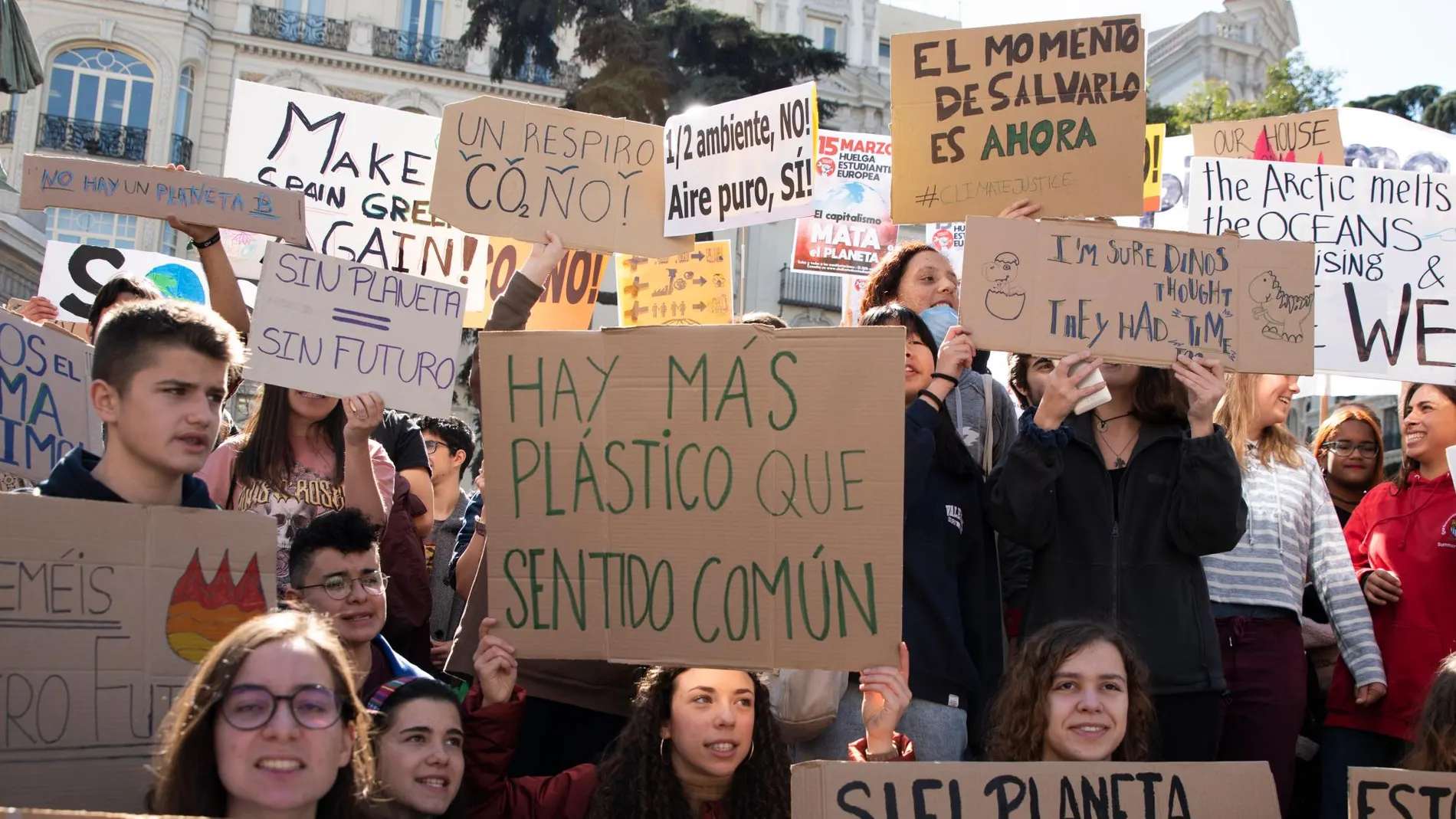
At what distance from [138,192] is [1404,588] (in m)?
4.50

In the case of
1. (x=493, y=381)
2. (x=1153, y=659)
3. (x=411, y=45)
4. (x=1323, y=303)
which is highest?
(x=411, y=45)

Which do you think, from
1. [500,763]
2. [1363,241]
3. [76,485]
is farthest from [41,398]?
[1363,241]

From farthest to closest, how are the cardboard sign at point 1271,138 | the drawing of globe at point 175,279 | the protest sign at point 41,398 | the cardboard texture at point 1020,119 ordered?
the drawing of globe at point 175,279
the cardboard sign at point 1271,138
the cardboard texture at point 1020,119
the protest sign at point 41,398

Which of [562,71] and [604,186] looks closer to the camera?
[604,186]

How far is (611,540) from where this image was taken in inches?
131

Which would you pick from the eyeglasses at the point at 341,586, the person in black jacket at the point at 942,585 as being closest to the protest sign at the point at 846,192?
the person in black jacket at the point at 942,585

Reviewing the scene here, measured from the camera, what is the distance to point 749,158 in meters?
5.36

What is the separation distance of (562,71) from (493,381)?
28.3m

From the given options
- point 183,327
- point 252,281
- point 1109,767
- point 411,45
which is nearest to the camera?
point 1109,767

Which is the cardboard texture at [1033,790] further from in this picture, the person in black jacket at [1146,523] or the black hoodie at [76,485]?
the black hoodie at [76,485]

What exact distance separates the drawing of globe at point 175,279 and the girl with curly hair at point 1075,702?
4783 mm

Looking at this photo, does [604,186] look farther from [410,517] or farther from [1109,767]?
[1109,767]

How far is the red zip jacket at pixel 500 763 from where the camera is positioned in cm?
341

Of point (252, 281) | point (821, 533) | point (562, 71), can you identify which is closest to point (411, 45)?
point (562, 71)
